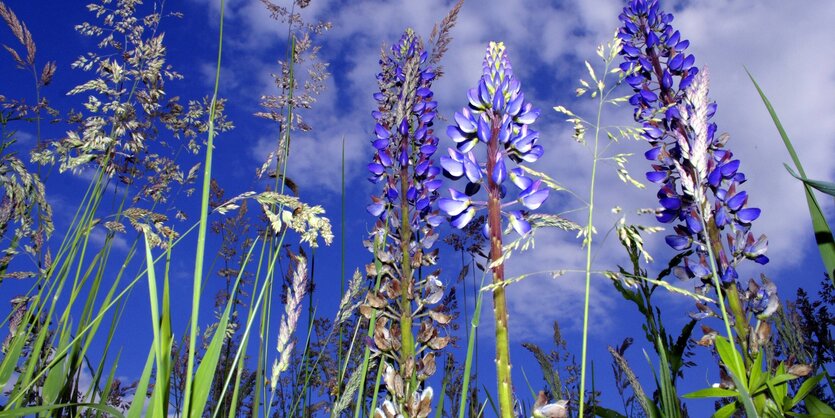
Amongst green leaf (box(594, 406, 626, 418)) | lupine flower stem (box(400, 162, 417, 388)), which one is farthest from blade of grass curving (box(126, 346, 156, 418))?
green leaf (box(594, 406, 626, 418))

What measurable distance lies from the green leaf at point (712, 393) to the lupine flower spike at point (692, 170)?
22cm

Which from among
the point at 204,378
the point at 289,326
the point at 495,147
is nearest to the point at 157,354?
the point at 204,378

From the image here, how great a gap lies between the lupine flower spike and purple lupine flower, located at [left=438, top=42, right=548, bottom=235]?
0.44m

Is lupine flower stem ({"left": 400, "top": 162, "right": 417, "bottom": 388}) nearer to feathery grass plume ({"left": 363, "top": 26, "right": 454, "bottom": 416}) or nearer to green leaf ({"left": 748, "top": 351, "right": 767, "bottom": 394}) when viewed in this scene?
feathery grass plume ({"left": 363, "top": 26, "right": 454, "bottom": 416})

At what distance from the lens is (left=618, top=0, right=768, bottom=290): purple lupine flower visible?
80.5 inches

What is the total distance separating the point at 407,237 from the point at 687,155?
39.9 inches

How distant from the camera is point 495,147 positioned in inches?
60.8

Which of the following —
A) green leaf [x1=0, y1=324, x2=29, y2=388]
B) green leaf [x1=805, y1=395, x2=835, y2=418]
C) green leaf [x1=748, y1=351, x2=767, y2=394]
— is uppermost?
green leaf [x1=0, y1=324, x2=29, y2=388]

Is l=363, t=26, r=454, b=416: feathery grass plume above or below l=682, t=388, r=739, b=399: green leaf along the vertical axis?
above

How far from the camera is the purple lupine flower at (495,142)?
153cm

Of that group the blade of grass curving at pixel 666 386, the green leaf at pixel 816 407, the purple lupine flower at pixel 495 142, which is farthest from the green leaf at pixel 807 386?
the purple lupine flower at pixel 495 142

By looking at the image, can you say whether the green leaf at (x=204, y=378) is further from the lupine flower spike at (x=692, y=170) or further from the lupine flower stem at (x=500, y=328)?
the lupine flower spike at (x=692, y=170)

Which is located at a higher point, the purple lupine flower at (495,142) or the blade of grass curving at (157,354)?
the purple lupine flower at (495,142)

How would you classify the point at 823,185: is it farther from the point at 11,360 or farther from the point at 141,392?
the point at 11,360
